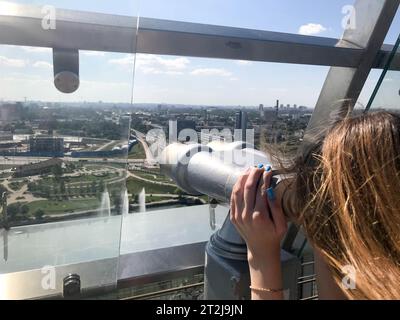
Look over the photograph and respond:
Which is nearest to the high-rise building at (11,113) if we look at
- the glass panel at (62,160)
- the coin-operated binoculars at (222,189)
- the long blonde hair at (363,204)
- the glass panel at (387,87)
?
the glass panel at (62,160)

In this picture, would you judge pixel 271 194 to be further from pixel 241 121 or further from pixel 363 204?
pixel 241 121

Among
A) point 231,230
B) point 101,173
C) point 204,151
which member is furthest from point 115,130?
point 231,230

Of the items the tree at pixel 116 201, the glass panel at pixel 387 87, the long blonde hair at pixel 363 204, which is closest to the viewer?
the long blonde hair at pixel 363 204

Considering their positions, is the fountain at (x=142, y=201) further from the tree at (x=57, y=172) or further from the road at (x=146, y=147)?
the tree at (x=57, y=172)

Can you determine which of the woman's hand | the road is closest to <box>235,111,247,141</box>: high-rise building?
the road

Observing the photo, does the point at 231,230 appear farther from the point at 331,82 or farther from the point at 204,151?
the point at 331,82

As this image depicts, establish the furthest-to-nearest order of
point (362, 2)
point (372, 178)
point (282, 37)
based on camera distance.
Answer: point (362, 2), point (282, 37), point (372, 178)

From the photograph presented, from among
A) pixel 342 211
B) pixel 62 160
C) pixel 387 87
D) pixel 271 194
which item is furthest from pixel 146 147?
pixel 387 87
